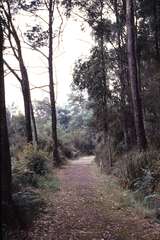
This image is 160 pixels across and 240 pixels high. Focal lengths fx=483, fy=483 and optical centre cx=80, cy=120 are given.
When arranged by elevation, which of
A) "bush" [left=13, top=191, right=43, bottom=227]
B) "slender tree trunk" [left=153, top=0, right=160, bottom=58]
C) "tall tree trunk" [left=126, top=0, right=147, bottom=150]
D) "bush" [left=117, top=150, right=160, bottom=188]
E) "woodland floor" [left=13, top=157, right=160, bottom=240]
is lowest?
"woodland floor" [left=13, top=157, right=160, bottom=240]

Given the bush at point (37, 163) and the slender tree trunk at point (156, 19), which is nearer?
the bush at point (37, 163)

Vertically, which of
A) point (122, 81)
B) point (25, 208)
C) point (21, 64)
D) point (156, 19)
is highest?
point (156, 19)

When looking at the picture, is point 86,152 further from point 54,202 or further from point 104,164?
point 54,202

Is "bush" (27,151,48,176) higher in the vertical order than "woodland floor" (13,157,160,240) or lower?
higher

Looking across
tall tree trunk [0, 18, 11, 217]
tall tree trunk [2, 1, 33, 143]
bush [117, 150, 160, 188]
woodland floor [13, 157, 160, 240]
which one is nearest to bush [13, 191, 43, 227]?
woodland floor [13, 157, 160, 240]

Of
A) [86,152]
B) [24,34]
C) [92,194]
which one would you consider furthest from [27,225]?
[86,152]

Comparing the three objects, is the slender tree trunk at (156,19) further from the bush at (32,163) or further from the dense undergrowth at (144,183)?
the dense undergrowth at (144,183)

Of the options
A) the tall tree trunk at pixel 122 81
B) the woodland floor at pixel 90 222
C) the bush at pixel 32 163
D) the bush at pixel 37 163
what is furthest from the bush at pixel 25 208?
the tall tree trunk at pixel 122 81

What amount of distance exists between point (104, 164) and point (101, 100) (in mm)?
3734

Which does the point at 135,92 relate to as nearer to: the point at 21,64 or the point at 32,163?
the point at 32,163

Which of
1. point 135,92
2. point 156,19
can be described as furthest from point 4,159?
point 156,19

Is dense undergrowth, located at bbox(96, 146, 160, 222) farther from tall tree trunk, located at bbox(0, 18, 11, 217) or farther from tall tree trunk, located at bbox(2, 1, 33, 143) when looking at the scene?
tall tree trunk, located at bbox(2, 1, 33, 143)

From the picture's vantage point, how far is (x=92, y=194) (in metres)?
15.9

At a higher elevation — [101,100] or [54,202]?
[101,100]
